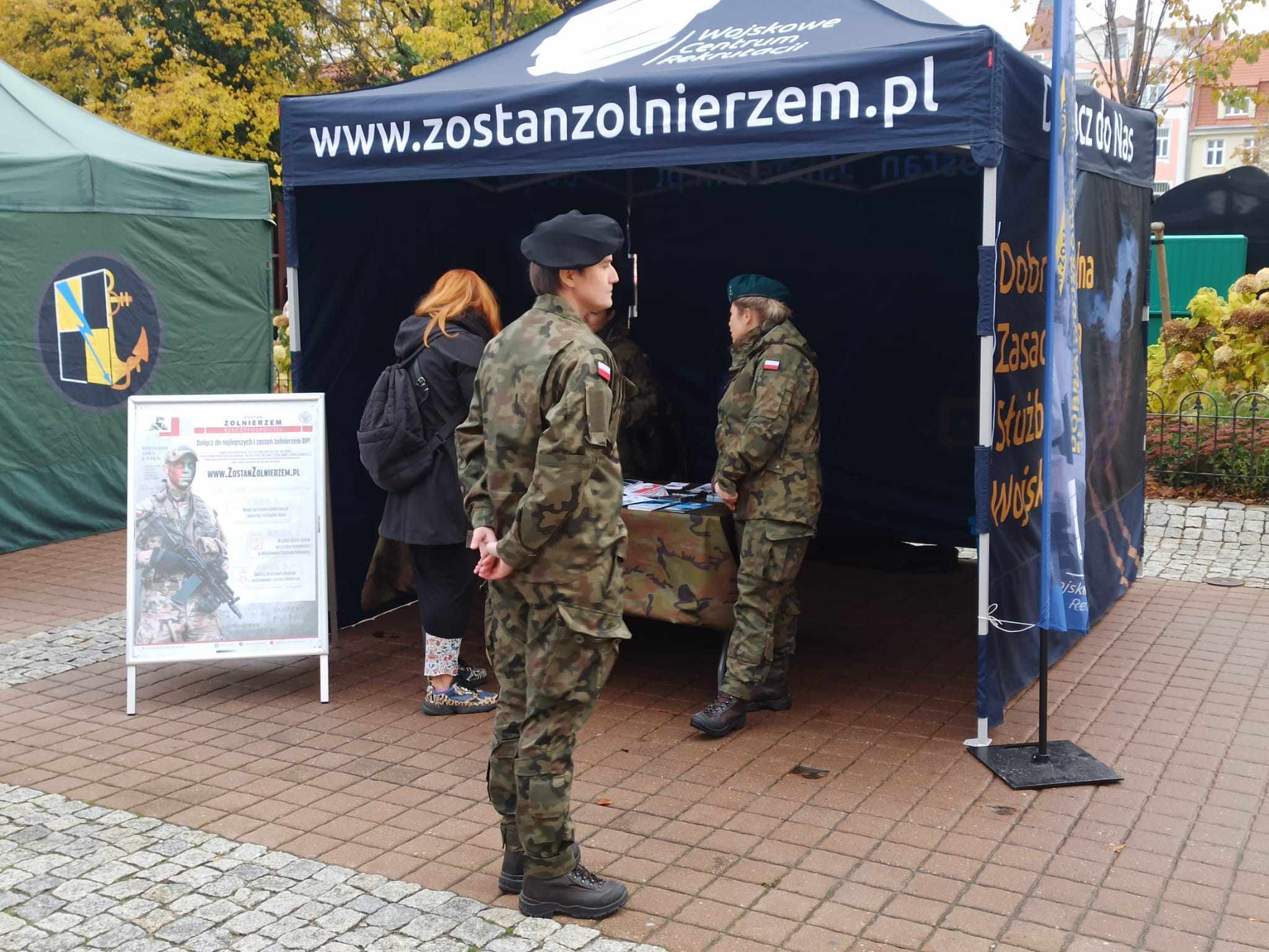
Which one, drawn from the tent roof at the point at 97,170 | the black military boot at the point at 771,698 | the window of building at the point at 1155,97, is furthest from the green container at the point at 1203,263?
the black military boot at the point at 771,698

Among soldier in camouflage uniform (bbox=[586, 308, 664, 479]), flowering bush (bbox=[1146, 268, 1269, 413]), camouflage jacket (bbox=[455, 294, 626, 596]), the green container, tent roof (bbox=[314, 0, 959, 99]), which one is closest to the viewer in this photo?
camouflage jacket (bbox=[455, 294, 626, 596])

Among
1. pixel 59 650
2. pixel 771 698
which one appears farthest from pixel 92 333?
pixel 771 698

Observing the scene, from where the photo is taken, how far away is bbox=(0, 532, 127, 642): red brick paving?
7586 mm

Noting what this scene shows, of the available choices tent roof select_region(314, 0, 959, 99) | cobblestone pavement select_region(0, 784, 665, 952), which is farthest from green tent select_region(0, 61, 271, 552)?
cobblestone pavement select_region(0, 784, 665, 952)

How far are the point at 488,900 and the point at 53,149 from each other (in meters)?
7.63

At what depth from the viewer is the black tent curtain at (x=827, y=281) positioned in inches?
302

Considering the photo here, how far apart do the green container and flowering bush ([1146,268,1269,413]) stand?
6.79 m

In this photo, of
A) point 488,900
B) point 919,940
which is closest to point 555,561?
point 488,900

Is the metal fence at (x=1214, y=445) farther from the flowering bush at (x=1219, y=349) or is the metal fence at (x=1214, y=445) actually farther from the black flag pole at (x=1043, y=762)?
the black flag pole at (x=1043, y=762)

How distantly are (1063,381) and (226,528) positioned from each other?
12.3ft

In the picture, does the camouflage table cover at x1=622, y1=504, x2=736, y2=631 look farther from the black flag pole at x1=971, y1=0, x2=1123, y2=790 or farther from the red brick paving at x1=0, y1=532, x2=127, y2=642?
the red brick paving at x1=0, y1=532, x2=127, y2=642

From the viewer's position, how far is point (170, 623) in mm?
5891

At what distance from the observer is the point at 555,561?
374 centimetres

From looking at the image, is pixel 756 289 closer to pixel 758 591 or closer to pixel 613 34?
pixel 758 591
